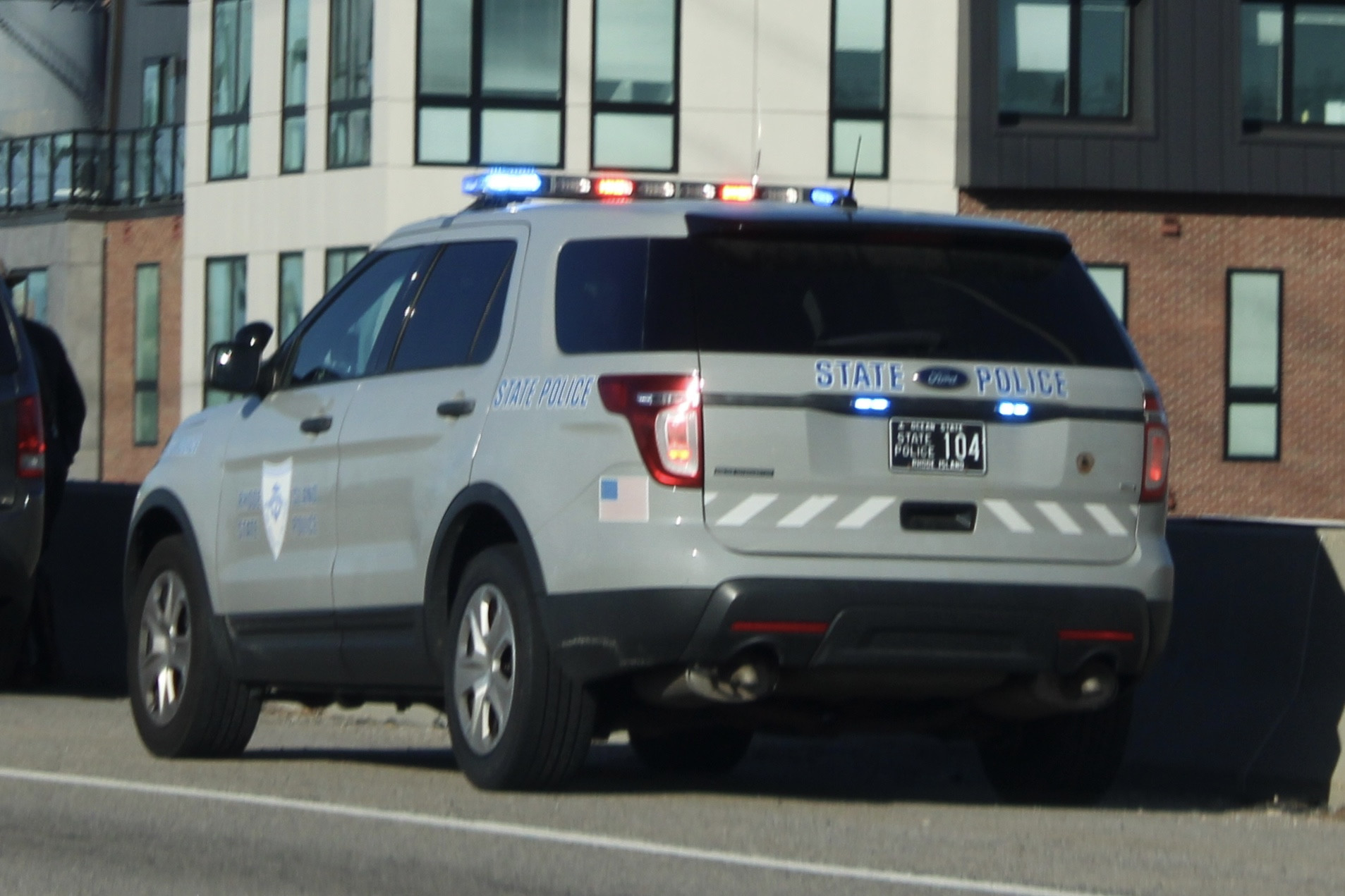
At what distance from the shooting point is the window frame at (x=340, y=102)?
1298 inches

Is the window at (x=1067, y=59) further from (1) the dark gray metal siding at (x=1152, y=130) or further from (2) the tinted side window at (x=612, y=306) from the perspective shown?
(2) the tinted side window at (x=612, y=306)

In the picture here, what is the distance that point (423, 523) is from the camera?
829 centimetres

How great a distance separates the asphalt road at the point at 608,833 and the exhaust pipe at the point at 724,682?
0.37 meters

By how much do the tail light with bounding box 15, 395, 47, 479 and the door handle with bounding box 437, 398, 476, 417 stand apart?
4.16 m

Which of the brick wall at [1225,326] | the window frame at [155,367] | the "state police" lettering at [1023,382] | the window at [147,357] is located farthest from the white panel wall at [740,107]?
the "state police" lettering at [1023,382]

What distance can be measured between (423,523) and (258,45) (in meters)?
28.0

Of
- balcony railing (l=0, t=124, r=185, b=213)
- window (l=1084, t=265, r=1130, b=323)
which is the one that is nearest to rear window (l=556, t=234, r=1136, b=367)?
window (l=1084, t=265, r=1130, b=323)

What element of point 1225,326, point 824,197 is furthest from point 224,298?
point 824,197

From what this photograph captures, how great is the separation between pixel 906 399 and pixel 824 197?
125cm

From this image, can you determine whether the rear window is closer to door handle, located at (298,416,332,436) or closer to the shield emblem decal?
door handle, located at (298,416,332,436)

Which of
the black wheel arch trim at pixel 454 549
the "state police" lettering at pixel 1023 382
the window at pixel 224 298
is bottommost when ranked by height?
the black wheel arch trim at pixel 454 549

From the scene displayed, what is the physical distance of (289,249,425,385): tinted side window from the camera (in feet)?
29.1

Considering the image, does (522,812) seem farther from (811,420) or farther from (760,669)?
(811,420)

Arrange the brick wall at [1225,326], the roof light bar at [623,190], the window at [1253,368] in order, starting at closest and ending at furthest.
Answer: the roof light bar at [623,190], the brick wall at [1225,326], the window at [1253,368]
